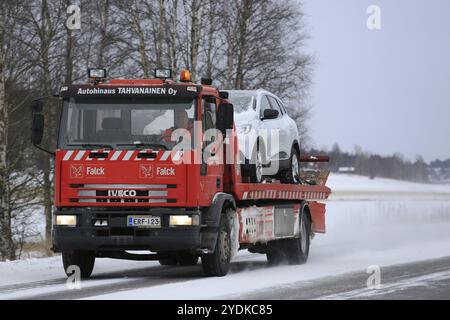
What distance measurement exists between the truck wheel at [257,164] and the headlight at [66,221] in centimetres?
333

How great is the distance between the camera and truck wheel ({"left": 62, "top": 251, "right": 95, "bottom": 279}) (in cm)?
1470

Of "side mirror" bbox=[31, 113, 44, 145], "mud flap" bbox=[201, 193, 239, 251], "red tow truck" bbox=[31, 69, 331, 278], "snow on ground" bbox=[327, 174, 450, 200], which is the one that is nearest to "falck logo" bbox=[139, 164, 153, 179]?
"red tow truck" bbox=[31, 69, 331, 278]

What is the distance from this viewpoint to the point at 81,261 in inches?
585

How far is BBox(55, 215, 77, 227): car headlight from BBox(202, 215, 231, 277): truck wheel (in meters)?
1.91

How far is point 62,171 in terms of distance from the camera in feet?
45.9

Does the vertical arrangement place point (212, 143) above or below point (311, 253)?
above

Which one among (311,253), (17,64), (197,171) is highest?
(17,64)

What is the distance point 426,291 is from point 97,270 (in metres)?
6.45

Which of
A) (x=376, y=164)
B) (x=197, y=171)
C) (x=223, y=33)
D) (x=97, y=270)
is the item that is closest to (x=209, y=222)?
(x=197, y=171)

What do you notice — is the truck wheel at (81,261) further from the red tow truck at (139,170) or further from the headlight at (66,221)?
the headlight at (66,221)

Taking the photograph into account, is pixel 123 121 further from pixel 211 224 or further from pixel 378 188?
pixel 378 188

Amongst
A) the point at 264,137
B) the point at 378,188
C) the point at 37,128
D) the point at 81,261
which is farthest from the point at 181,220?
the point at 378,188

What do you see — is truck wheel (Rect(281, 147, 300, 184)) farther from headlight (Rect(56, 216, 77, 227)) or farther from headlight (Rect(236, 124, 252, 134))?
headlight (Rect(56, 216, 77, 227))
